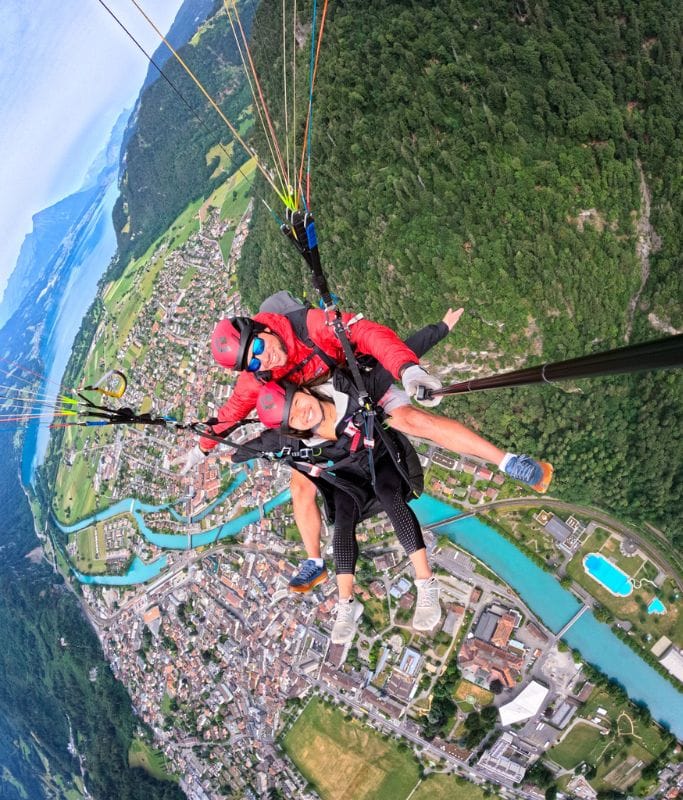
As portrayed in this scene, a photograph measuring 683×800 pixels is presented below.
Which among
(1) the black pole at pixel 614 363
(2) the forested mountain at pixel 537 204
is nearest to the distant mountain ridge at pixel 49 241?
(2) the forested mountain at pixel 537 204

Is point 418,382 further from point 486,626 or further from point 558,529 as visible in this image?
point 558,529

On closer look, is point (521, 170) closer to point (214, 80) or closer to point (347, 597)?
point (347, 597)

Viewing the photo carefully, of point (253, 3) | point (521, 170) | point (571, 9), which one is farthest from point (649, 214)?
point (253, 3)

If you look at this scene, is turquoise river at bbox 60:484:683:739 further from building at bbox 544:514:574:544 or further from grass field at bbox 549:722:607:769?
grass field at bbox 549:722:607:769

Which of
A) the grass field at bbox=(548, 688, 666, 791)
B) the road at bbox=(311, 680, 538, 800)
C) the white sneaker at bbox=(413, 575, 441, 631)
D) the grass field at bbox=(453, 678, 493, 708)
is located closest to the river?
the grass field at bbox=(548, 688, 666, 791)

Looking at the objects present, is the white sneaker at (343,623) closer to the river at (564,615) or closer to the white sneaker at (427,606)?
the white sneaker at (427,606)

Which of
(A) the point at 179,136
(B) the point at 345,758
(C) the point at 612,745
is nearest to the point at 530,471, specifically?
(C) the point at 612,745
